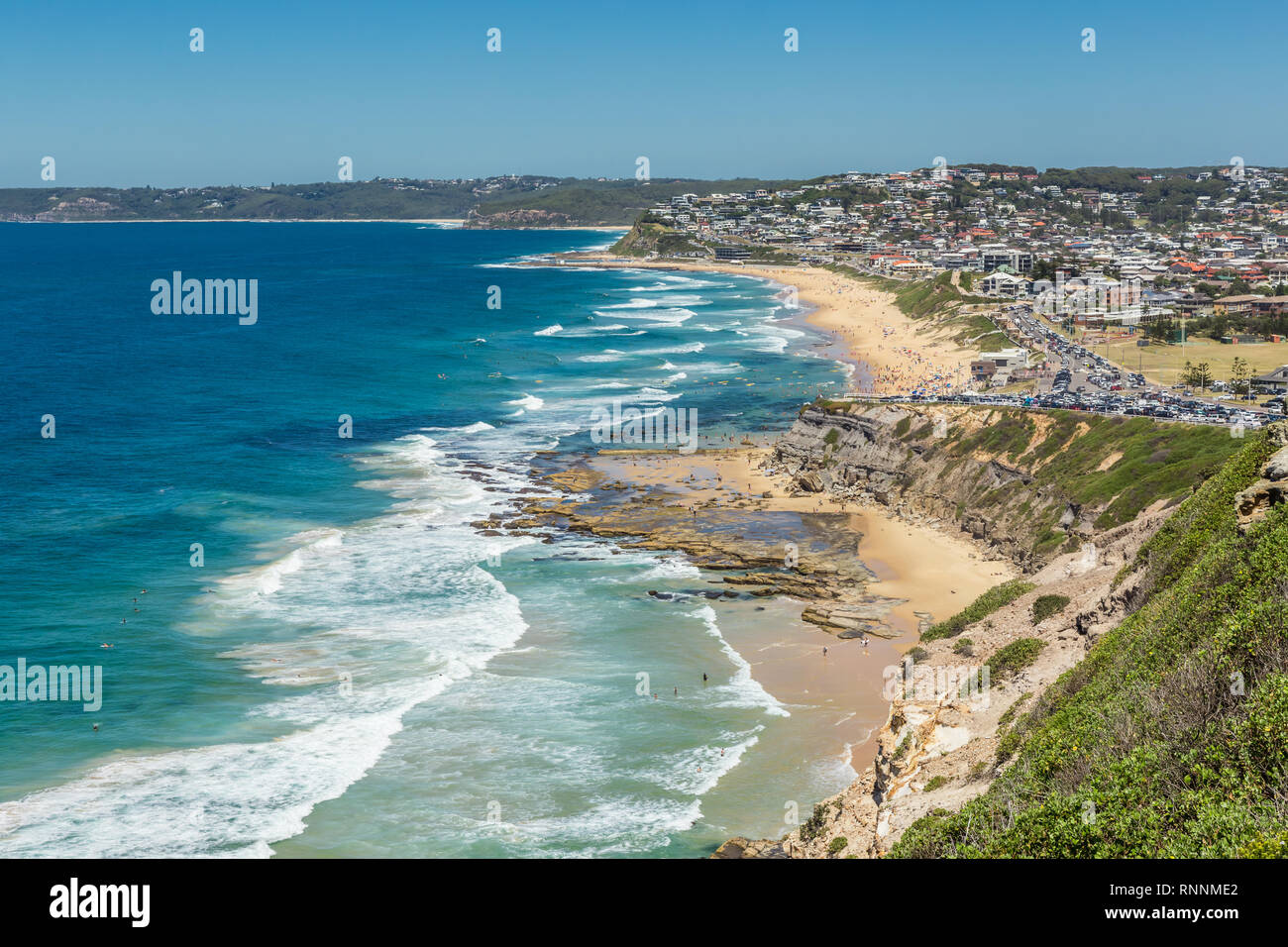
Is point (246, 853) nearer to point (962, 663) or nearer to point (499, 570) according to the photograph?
point (962, 663)

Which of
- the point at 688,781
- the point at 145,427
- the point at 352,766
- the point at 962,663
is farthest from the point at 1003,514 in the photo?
the point at 145,427

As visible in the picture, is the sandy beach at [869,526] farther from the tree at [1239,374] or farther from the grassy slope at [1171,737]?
the tree at [1239,374]

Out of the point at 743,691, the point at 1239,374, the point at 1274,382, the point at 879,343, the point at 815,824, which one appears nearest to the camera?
the point at 815,824

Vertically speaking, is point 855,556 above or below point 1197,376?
below

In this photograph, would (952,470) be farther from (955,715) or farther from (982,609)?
(955,715)

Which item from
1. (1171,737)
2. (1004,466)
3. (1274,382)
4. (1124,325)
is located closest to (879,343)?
(1124,325)
